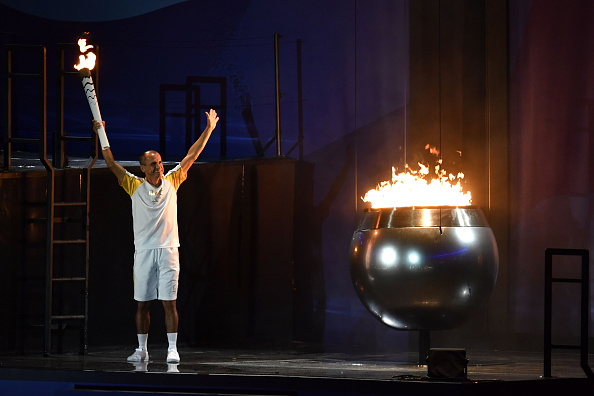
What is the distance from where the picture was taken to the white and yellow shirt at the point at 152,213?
22.7 ft

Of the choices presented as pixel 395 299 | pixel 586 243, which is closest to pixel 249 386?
pixel 395 299

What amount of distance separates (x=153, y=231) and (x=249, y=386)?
73.2 inches

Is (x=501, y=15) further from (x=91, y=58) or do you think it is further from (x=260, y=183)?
(x=91, y=58)

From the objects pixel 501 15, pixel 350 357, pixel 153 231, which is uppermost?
pixel 501 15

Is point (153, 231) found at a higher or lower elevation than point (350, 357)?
higher

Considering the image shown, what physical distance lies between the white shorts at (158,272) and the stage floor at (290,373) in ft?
1.72

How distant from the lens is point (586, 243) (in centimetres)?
788

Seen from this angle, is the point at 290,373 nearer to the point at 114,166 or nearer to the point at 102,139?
the point at 114,166

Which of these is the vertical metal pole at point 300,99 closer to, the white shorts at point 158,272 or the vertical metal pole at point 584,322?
the white shorts at point 158,272

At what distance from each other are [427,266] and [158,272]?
215cm

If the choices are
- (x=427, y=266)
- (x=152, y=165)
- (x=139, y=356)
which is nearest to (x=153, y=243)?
(x=152, y=165)

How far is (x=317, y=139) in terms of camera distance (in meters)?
8.79

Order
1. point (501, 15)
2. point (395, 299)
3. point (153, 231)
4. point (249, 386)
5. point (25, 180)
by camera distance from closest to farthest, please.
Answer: point (249, 386) < point (395, 299) < point (153, 231) < point (25, 180) < point (501, 15)

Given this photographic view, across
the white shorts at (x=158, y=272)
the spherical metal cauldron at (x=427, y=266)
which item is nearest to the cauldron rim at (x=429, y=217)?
the spherical metal cauldron at (x=427, y=266)
